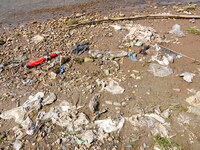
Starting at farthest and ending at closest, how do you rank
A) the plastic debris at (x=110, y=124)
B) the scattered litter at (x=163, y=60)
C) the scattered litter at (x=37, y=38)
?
1. the scattered litter at (x=37, y=38)
2. the scattered litter at (x=163, y=60)
3. the plastic debris at (x=110, y=124)

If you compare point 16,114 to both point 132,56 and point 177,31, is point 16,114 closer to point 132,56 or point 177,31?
point 132,56

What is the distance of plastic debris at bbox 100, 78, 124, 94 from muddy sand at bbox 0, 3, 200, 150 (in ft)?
0.06

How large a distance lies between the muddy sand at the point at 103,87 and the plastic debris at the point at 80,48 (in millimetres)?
24

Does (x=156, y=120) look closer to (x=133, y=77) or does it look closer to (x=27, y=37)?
(x=133, y=77)

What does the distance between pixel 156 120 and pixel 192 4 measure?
5518mm

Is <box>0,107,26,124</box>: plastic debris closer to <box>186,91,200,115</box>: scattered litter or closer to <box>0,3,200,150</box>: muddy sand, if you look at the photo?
<box>0,3,200,150</box>: muddy sand

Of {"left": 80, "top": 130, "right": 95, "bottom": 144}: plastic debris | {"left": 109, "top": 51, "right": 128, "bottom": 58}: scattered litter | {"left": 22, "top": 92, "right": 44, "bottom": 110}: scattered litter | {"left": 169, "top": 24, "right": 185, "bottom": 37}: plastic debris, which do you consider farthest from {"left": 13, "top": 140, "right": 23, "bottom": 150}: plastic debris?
{"left": 169, "top": 24, "right": 185, "bottom": 37}: plastic debris

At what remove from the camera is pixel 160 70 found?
3494 mm

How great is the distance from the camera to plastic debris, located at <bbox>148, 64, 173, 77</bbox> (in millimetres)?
3420

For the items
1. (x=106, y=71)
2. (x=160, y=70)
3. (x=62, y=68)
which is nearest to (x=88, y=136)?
(x=106, y=71)

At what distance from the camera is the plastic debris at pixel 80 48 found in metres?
3.98

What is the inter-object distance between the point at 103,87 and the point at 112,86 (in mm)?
165

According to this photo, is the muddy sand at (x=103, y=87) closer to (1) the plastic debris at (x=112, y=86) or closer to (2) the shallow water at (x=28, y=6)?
(1) the plastic debris at (x=112, y=86)

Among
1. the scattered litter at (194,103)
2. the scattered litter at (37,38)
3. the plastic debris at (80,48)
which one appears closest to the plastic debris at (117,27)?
the plastic debris at (80,48)
